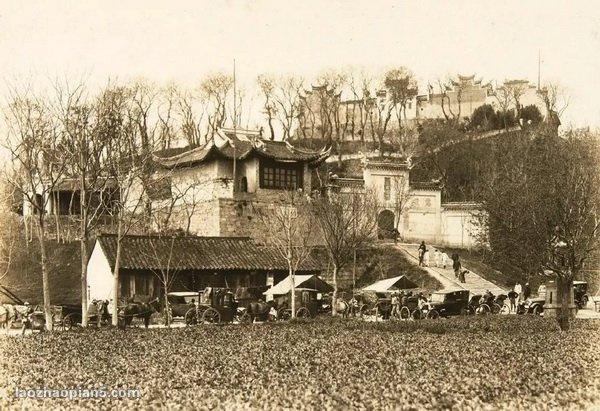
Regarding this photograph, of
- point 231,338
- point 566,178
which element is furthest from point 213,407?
point 566,178

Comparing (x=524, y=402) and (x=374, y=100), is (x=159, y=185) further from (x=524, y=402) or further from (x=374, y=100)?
(x=524, y=402)

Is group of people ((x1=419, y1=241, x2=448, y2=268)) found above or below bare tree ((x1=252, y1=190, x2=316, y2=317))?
below

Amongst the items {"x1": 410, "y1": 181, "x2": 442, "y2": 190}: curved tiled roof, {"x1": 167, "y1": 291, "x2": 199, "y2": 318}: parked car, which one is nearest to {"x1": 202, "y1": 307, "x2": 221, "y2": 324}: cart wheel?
{"x1": 167, "y1": 291, "x2": 199, "y2": 318}: parked car

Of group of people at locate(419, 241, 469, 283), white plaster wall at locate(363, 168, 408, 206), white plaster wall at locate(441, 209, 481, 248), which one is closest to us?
group of people at locate(419, 241, 469, 283)

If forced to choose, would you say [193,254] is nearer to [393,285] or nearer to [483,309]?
[393,285]

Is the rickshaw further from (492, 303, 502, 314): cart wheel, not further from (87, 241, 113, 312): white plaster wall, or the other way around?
(87, 241, 113, 312): white plaster wall

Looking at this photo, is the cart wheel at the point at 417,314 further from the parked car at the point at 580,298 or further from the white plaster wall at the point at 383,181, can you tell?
the white plaster wall at the point at 383,181
